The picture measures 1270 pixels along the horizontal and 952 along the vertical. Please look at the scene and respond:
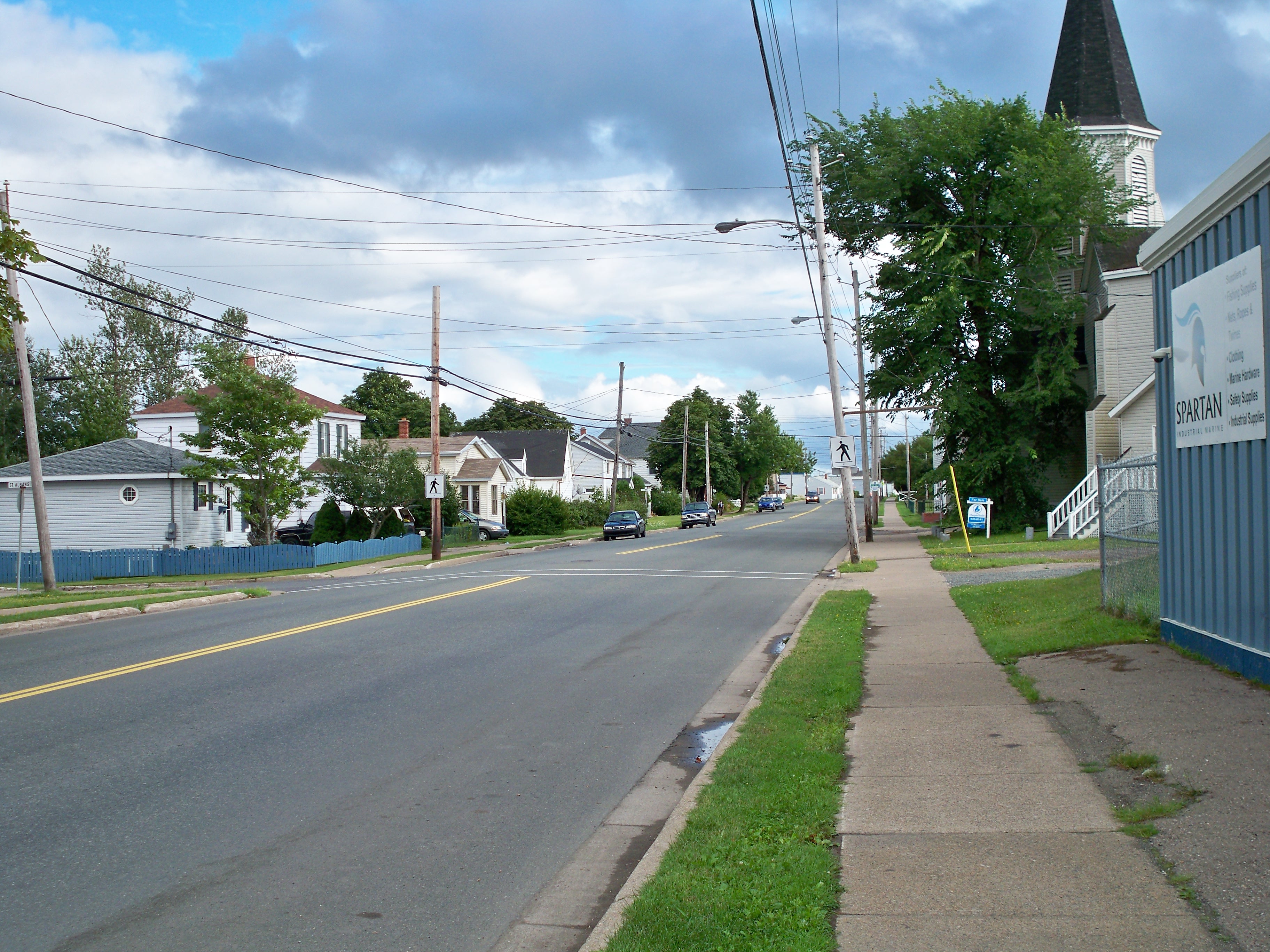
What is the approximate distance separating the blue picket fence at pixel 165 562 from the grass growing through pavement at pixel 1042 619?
73.9 feet

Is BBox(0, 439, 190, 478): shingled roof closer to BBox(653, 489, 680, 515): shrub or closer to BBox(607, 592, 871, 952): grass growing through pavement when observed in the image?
BBox(607, 592, 871, 952): grass growing through pavement

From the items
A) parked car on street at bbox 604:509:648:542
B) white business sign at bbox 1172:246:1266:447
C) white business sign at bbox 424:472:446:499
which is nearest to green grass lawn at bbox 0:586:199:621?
white business sign at bbox 424:472:446:499

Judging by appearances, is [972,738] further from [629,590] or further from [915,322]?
[915,322]

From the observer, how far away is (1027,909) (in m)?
4.23

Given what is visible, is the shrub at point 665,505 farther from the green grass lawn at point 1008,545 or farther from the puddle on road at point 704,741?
the puddle on road at point 704,741

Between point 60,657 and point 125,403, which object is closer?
point 60,657

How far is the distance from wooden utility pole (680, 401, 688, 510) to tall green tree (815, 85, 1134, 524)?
38.3m

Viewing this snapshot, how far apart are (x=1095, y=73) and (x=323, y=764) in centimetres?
4650

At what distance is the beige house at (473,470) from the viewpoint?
186 ft

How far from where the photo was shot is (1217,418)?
29.0ft

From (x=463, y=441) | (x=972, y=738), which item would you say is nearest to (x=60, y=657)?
(x=972, y=738)

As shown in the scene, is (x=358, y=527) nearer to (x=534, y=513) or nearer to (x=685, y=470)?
(x=534, y=513)

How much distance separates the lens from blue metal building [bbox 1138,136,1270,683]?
7.99 metres

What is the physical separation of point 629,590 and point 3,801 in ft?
46.3
